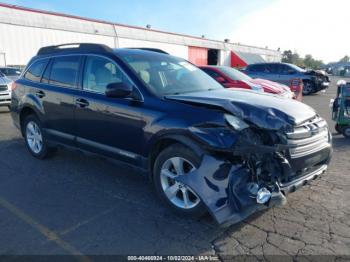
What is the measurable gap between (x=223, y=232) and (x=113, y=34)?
29.1m

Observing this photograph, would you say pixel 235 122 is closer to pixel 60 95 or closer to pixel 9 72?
pixel 60 95

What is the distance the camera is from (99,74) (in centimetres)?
441

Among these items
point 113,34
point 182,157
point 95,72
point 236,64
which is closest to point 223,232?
point 182,157

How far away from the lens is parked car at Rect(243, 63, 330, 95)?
55.8ft

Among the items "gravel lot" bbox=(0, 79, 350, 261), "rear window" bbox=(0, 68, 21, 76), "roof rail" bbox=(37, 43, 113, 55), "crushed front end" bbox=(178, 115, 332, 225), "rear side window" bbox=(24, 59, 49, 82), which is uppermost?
"roof rail" bbox=(37, 43, 113, 55)

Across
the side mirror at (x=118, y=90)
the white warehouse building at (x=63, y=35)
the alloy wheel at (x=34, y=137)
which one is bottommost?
the alloy wheel at (x=34, y=137)

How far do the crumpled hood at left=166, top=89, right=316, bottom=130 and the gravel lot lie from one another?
109 cm

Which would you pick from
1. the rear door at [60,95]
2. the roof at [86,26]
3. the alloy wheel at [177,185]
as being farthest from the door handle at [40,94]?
the roof at [86,26]

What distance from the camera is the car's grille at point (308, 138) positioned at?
130 inches

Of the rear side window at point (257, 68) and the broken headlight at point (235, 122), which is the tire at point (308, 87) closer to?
the rear side window at point (257, 68)

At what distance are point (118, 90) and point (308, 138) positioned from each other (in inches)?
88.0

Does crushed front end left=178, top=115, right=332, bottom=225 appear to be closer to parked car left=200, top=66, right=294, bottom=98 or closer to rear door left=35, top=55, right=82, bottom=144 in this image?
rear door left=35, top=55, right=82, bottom=144

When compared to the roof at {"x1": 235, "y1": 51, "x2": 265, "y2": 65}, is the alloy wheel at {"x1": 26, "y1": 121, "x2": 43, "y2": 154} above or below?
below

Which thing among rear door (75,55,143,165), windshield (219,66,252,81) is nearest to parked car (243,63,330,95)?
windshield (219,66,252,81)
